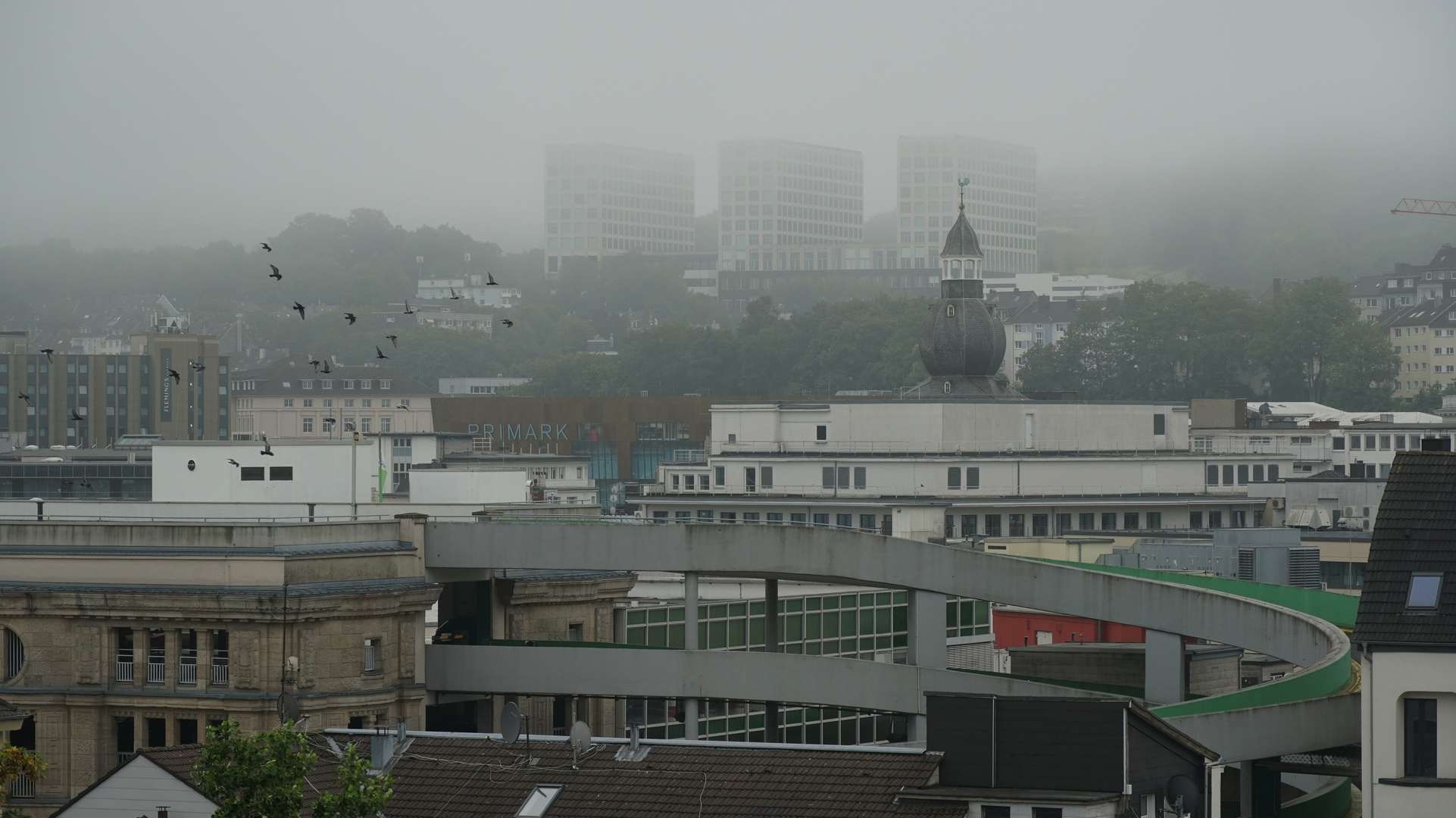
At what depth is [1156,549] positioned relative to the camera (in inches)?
3794

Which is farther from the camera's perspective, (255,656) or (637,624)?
(637,624)

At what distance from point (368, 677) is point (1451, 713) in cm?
2465

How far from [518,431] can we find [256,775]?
159 meters

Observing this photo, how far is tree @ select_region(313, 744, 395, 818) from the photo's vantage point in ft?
112

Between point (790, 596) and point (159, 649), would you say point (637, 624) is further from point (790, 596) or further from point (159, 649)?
point (159, 649)

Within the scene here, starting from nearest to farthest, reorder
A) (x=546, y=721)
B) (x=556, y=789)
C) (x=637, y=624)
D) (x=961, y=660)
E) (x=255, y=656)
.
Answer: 1. (x=556, y=789)
2. (x=255, y=656)
3. (x=546, y=721)
4. (x=637, y=624)
5. (x=961, y=660)

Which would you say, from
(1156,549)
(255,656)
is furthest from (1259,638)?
(1156,549)

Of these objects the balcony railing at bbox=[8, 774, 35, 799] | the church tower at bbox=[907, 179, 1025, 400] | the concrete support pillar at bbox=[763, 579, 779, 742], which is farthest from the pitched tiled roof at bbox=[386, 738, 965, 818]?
the church tower at bbox=[907, 179, 1025, 400]

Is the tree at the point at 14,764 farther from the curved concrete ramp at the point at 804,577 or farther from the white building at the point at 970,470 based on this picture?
the white building at the point at 970,470

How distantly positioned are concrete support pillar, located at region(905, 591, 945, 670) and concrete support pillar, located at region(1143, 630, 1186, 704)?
4962mm

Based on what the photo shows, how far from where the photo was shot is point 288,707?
1906 inches

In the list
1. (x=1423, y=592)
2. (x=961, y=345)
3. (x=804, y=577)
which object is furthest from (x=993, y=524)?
(x=1423, y=592)

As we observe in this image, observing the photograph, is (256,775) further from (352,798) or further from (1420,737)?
(1420,737)

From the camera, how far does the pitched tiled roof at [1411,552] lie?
43.3 meters
